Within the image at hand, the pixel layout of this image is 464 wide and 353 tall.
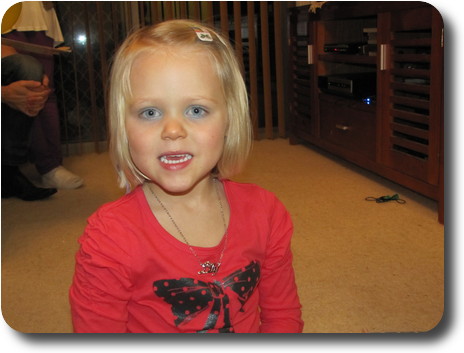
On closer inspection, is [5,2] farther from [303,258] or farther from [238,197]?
[303,258]

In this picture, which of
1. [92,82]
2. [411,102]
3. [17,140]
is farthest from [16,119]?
[411,102]

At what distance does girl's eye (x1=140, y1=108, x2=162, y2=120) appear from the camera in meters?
0.75

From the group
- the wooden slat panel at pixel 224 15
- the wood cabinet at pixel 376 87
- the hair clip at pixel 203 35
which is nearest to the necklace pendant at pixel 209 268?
the hair clip at pixel 203 35

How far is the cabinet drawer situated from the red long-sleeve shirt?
159cm

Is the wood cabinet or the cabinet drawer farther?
the cabinet drawer

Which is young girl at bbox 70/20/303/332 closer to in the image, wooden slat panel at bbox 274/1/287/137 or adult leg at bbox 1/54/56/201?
adult leg at bbox 1/54/56/201

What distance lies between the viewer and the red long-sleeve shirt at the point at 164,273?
2.46 feet

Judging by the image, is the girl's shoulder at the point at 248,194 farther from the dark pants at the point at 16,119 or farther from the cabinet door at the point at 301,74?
the cabinet door at the point at 301,74

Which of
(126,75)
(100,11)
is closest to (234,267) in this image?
(126,75)

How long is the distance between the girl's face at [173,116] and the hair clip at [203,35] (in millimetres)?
29

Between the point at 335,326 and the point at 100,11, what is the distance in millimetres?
2362

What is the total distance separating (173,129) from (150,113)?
0.15ft

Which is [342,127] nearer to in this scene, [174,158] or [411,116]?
[411,116]

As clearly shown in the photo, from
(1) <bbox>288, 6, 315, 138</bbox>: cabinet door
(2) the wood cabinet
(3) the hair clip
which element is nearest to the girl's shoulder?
(3) the hair clip
